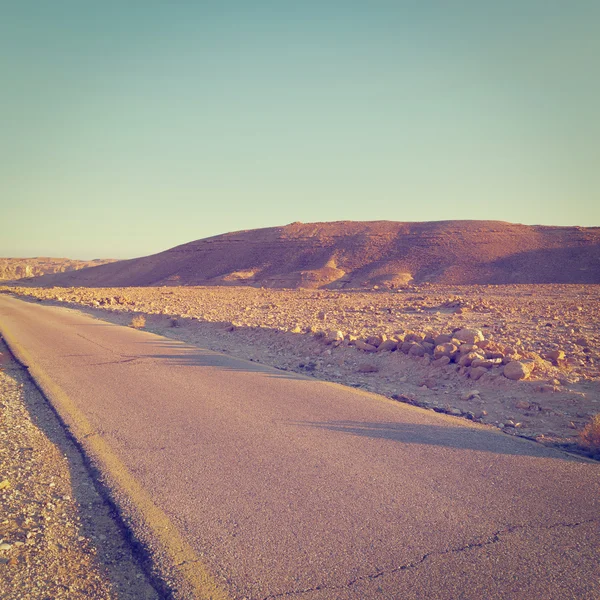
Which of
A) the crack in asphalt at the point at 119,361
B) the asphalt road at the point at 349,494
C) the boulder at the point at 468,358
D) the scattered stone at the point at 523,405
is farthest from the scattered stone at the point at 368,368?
the crack in asphalt at the point at 119,361

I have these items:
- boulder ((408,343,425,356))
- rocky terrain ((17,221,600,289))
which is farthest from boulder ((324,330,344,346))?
rocky terrain ((17,221,600,289))

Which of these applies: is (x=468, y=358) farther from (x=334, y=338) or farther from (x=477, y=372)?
(x=334, y=338)

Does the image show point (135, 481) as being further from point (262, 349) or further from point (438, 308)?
point (438, 308)

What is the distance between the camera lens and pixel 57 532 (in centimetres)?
416

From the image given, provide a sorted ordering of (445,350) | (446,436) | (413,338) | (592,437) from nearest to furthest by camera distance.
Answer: (592,437) < (446,436) < (445,350) < (413,338)

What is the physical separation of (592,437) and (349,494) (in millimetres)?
3446

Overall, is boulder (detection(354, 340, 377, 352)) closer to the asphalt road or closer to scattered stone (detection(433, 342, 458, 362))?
scattered stone (detection(433, 342, 458, 362))

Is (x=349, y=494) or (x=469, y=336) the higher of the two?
(x=469, y=336)

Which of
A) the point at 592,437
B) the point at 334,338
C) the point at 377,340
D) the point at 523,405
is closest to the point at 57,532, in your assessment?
the point at 592,437

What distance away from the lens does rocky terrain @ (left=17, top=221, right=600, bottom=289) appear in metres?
60.1

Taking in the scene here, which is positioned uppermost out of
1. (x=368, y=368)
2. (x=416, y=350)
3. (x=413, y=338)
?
(x=413, y=338)

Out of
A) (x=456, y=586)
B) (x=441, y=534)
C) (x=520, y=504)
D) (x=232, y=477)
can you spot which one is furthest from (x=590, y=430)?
(x=232, y=477)

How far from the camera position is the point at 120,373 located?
10.7 metres

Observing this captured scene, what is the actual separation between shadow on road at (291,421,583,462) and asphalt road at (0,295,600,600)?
1.1 inches
